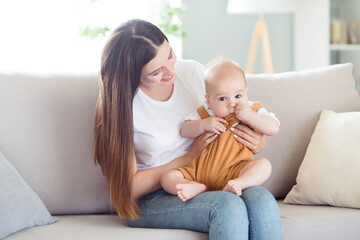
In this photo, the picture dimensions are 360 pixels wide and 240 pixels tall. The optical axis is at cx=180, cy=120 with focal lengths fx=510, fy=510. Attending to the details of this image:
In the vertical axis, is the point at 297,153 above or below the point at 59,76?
below

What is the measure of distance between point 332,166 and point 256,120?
40 cm

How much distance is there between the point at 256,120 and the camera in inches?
65.5

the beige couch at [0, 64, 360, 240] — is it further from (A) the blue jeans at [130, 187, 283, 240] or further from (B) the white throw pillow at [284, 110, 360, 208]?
(A) the blue jeans at [130, 187, 283, 240]

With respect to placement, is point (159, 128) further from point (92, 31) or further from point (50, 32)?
point (50, 32)

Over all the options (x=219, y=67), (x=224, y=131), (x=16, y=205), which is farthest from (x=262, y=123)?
(x=16, y=205)

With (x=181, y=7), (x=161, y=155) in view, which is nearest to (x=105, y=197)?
(x=161, y=155)

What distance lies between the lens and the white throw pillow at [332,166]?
1.82m

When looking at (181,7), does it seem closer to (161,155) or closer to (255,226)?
(161,155)

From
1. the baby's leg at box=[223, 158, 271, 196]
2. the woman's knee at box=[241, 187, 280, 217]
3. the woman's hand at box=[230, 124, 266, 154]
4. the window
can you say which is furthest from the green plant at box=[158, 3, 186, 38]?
the woman's knee at box=[241, 187, 280, 217]

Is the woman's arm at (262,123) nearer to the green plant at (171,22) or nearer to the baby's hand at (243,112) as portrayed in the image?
the baby's hand at (243,112)

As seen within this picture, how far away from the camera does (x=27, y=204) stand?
1667 millimetres

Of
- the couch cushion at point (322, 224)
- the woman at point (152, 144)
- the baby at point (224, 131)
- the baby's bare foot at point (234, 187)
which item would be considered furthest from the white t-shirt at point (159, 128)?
the couch cushion at point (322, 224)

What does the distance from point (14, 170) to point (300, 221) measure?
98 centimetres

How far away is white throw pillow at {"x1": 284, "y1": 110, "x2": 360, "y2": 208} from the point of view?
1.82 m
